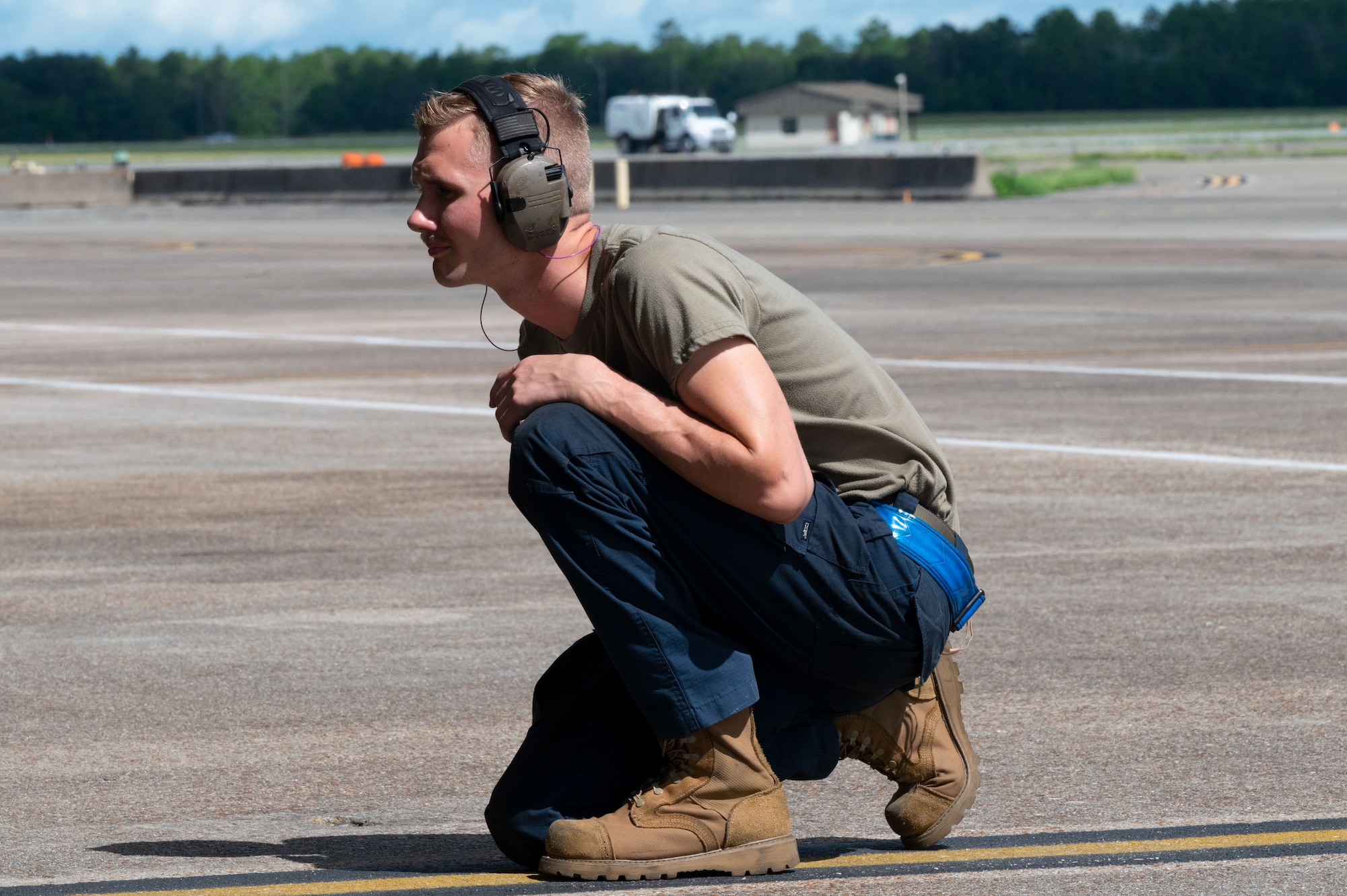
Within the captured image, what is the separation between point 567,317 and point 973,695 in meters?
1.84

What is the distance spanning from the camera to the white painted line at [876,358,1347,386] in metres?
11.2

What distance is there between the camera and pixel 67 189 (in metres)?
46.4

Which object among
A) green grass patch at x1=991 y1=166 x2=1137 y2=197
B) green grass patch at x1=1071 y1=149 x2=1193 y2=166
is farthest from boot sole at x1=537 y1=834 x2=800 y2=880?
green grass patch at x1=1071 y1=149 x2=1193 y2=166

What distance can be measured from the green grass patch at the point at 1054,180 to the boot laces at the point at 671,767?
3562cm

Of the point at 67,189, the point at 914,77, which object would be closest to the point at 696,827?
the point at 67,189

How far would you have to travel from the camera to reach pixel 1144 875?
346 centimetres

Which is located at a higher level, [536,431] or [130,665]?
[536,431]

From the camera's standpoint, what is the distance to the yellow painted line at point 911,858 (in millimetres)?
3404

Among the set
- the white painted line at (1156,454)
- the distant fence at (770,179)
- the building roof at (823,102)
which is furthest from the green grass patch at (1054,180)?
the building roof at (823,102)

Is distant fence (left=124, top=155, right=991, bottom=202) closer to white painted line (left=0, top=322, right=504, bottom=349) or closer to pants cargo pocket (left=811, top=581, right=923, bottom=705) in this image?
white painted line (left=0, top=322, right=504, bottom=349)

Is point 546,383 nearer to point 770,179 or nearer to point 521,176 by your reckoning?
point 521,176

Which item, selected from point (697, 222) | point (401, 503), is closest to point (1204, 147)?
point (697, 222)

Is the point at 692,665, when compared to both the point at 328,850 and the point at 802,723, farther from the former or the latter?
the point at 328,850

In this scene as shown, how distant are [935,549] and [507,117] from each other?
3.80 ft
